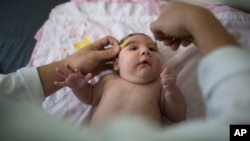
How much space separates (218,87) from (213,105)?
0.02 metres

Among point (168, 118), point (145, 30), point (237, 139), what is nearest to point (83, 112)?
point (168, 118)

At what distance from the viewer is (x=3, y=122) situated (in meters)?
0.31

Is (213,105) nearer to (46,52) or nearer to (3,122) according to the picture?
(3,122)

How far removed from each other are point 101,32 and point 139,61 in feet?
1.04

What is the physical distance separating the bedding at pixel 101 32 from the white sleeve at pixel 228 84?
2.19 feet

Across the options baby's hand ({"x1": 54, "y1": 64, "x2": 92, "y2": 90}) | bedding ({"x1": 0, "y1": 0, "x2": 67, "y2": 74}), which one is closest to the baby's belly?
baby's hand ({"x1": 54, "y1": 64, "x2": 92, "y2": 90})

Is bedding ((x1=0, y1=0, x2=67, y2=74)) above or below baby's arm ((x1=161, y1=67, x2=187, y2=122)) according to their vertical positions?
above

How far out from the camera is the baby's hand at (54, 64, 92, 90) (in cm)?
98

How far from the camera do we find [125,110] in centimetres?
103

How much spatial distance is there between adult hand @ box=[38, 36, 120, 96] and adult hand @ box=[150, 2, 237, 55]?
0.23 meters

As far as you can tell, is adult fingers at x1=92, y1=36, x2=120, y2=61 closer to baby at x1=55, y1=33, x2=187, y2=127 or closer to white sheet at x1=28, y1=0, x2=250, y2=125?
baby at x1=55, y1=33, x2=187, y2=127

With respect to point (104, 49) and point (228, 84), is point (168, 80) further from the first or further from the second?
point (228, 84)

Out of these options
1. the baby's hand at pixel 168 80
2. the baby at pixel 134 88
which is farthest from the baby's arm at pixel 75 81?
the baby's hand at pixel 168 80

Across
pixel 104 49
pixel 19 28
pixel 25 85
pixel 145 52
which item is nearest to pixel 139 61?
pixel 145 52
